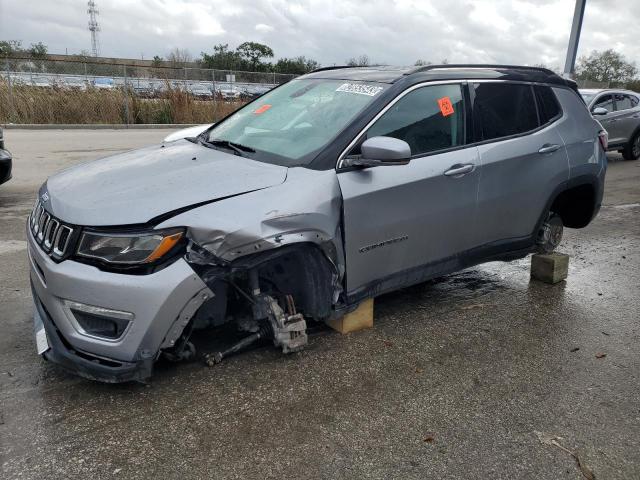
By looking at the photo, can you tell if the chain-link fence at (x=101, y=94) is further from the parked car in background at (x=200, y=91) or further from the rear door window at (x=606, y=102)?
the rear door window at (x=606, y=102)

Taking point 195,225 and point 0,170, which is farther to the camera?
point 0,170

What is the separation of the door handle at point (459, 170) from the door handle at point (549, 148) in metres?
0.84

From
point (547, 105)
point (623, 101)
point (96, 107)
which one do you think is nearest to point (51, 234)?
point (547, 105)

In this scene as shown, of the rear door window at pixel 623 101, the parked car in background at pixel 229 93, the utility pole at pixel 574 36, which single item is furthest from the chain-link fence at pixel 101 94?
the rear door window at pixel 623 101

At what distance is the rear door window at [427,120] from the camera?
3.63 meters

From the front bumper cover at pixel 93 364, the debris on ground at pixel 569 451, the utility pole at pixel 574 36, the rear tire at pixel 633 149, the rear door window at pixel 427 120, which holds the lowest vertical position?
the debris on ground at pixel 569 451

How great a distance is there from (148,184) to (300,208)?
0.83 m

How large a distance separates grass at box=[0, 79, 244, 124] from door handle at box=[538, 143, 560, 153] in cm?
1684

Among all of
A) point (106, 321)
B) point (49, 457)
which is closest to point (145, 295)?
point (106, 321)

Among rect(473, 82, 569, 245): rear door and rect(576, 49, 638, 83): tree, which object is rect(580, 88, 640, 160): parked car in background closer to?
rect(473, 82, 569, 245): rear door

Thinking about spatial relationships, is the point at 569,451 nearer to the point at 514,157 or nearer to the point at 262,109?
the point at 514,157

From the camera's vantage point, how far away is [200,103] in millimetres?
21781

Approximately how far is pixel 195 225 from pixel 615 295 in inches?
148

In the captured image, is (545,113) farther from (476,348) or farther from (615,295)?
(476,348)
